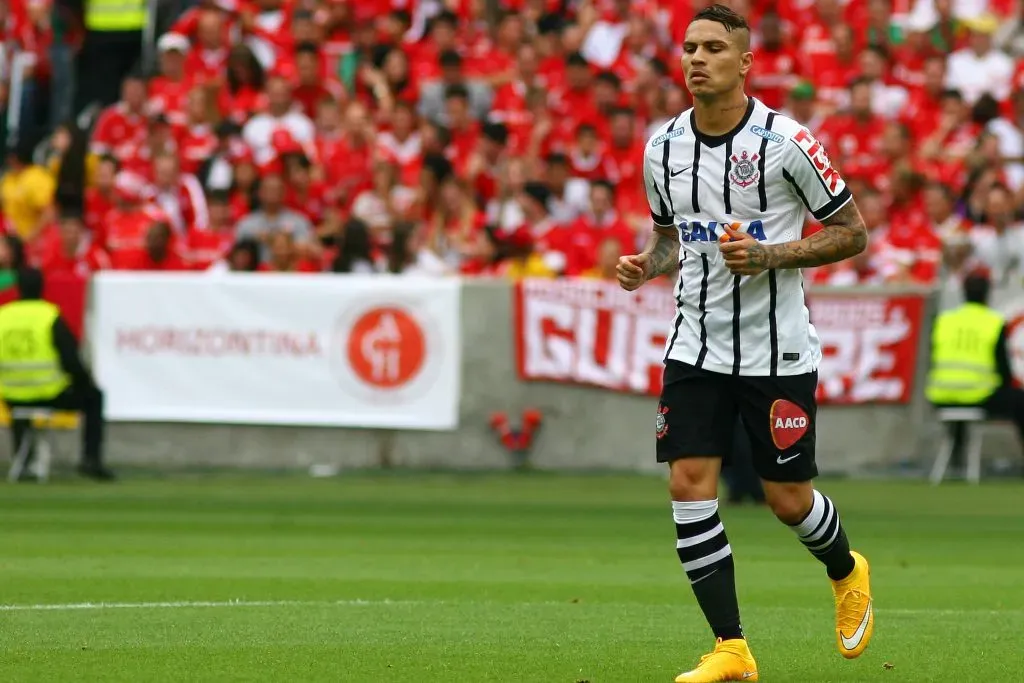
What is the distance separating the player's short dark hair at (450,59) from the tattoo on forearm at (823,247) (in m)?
16.3

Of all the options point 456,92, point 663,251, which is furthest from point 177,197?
point 663,251

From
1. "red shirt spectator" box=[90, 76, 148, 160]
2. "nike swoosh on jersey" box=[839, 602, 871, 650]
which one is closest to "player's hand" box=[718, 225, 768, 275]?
"nike swoosh on jersey" box=[839, 602, 871, 650]

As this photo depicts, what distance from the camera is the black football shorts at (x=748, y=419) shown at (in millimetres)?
7414

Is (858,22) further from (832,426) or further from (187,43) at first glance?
(187,43)

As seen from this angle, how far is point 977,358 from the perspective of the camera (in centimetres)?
1934

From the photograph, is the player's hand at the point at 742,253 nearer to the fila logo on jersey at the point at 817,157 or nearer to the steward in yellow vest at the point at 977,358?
the fila logo on jersey at the point at 817,157

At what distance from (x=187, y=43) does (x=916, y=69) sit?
903 cm

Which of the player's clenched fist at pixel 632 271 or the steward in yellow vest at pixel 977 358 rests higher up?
the player's clenched fist at pixel 632 271

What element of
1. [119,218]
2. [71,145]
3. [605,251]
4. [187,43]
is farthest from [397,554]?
[187,43]

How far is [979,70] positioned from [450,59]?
6.36 meters

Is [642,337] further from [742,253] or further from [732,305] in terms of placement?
[742,253]

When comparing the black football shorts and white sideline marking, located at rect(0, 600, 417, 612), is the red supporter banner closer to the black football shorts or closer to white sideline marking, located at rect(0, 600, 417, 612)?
white sideline marking, located at rect(0, 600, 417, 612)

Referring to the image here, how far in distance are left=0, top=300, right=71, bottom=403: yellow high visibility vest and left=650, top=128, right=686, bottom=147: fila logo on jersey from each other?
12211 millimetres

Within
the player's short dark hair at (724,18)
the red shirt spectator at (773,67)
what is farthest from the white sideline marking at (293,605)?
the red shirt spectator at (773,67)
